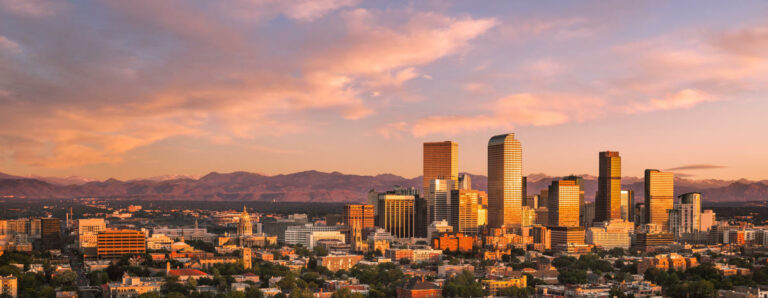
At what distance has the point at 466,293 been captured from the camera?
330ft

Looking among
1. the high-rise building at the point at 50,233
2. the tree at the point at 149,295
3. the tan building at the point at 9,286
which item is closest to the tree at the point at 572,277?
the tree at the point at 149,295

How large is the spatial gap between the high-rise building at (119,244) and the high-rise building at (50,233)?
3667 cm

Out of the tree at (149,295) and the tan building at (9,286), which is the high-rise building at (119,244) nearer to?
the tan building at (9,286)

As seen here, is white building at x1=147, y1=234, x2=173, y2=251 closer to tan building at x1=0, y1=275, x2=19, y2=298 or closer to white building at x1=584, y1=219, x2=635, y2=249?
tan building at x1=0, y1=275, x2=19, y2=298

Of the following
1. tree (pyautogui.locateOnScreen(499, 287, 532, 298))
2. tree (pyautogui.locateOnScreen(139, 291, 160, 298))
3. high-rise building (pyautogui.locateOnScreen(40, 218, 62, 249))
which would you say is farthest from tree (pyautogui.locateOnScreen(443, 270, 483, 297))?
high-rise building (pyautogui.locateOnScreen(40, 218, 62, 249))

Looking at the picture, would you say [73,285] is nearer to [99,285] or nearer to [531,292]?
[99,285]

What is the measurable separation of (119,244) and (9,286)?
52.0 m

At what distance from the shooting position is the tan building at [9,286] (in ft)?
307

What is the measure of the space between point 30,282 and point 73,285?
464 cm

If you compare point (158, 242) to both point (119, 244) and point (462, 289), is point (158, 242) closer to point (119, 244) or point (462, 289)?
point (119, 244)

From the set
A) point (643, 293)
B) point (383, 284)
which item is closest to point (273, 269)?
point (383, 284)

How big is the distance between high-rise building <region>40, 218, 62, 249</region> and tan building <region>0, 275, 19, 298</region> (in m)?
85.0

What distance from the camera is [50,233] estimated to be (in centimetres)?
18550

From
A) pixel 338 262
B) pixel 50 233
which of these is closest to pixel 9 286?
pixel 338 262
